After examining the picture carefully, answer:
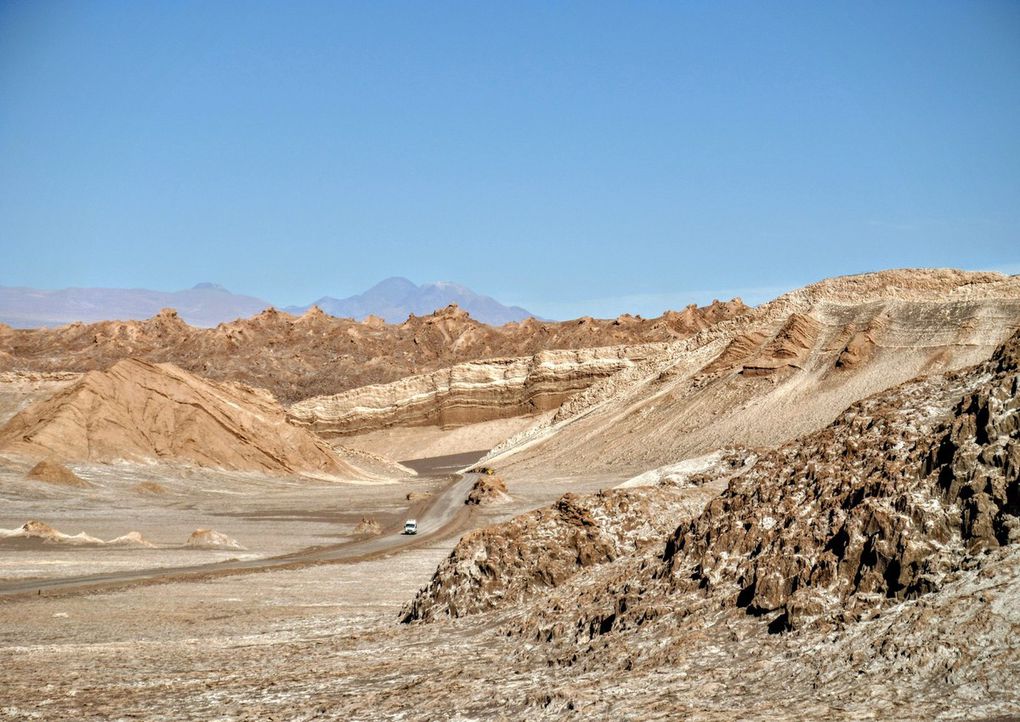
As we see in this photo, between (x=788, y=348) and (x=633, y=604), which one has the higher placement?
(x=788, y=348)

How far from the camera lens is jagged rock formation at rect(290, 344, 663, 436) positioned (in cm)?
10119

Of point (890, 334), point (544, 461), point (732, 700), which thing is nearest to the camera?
point (732, 700)

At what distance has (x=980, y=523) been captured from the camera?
949cm

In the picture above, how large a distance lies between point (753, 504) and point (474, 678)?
3.28 m

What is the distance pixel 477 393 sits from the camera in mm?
103188

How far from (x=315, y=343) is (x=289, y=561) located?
11492cm

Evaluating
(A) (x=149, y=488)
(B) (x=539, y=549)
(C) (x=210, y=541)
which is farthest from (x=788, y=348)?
(B) (x=539, y=549)

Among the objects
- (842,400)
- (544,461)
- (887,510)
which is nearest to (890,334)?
(842,400)

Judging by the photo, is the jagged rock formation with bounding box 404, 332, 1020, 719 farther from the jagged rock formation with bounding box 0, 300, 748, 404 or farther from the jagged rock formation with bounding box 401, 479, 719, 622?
the jagged rock formation with bounding box 0, 300, 748, 404

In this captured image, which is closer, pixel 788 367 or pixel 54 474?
pixel 54 474

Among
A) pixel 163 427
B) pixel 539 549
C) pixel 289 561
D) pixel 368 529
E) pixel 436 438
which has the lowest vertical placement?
pixel 289 561

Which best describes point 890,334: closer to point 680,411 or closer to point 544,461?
point 680,411

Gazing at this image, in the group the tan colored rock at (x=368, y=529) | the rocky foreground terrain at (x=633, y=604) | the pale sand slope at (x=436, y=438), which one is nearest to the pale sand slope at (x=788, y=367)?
the tan colored rock at (x=368, y=529)

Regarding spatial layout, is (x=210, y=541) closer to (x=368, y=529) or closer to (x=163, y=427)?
(x=368, y=529)
